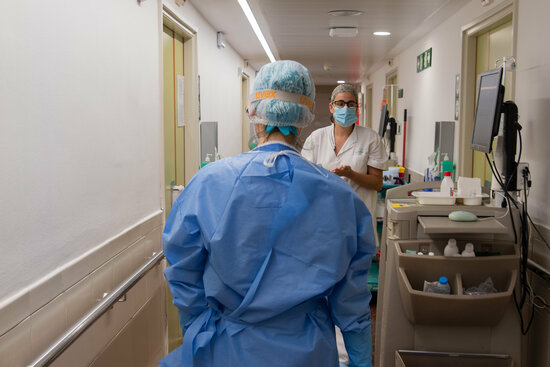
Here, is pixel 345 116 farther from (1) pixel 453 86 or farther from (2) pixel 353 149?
(1) pixel 453 86

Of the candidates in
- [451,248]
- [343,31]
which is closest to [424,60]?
[343,31]

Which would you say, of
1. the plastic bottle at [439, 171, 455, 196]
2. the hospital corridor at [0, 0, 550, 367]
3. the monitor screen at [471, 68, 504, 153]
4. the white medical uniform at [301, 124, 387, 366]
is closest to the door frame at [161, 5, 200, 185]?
the hospital corridor at [0, 0, 550, 367]

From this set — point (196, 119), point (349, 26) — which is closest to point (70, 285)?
point (196, 119)

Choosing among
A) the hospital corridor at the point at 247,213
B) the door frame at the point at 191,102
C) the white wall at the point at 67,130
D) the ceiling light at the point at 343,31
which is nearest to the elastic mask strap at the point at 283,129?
the hospital corridor at the point at 247,213

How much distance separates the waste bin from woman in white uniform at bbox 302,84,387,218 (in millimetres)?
1237

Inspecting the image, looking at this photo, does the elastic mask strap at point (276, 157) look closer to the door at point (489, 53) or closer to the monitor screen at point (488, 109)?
the monitor screen at point (488, 109)

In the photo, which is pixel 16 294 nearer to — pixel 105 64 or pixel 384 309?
pixel 105 64

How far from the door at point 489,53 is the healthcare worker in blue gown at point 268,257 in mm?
2358

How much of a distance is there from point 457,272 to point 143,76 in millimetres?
1849

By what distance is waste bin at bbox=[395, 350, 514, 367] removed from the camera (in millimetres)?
→ 2291

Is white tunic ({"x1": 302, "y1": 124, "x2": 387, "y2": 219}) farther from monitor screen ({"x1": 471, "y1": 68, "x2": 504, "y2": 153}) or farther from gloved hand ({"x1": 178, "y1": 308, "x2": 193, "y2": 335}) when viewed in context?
gloved hand ({"x1": 178, "y1": 308, "x2": 193, "y2": 335})

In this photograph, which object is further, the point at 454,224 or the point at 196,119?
the point at 196,119

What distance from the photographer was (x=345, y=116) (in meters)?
3.44

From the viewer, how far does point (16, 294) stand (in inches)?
59.5
